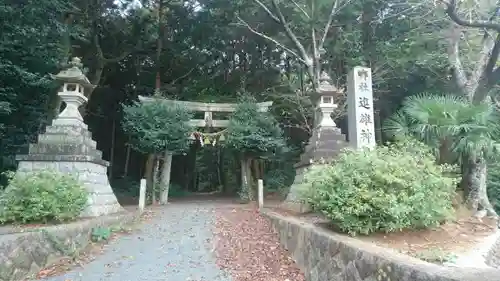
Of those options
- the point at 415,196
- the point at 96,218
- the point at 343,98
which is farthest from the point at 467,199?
the point at 96,218

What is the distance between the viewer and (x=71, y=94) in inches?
335

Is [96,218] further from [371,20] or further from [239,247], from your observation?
[371,20]

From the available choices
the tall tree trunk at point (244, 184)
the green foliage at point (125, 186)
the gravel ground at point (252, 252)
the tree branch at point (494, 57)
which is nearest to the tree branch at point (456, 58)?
the tree branch at point (494, 57)

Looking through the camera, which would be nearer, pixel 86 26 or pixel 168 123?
pixel 168 123

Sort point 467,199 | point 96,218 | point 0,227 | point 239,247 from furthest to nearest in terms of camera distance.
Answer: point 467,199 → point 96,218 → point 239,247 → point 0,227

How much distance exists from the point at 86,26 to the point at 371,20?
11453 mm

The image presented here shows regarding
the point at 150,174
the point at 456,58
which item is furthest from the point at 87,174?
the point at 456,58

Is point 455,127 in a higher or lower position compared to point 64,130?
higher

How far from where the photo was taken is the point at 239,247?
672 cm

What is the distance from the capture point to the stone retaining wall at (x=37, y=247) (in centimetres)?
449

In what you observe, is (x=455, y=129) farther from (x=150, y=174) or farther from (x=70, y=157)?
Result: (x=150, y=174)

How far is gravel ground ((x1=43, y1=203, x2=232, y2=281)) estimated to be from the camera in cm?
500

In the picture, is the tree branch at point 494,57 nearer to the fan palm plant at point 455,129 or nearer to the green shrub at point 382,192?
the fan palm plant at point 455,129

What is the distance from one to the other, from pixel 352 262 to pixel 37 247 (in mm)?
4171
